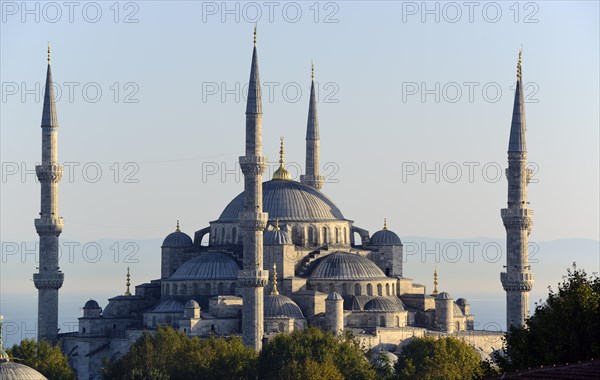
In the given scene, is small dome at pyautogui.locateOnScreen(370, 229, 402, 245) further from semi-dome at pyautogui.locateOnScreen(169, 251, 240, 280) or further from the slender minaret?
the slender minaret

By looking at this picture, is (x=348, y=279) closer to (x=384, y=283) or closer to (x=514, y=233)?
(x=384, y=283)

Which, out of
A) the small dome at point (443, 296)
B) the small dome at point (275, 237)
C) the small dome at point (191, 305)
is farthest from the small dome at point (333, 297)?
the small dome at point (443, 296)

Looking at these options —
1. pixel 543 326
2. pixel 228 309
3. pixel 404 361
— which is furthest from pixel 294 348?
pixel 543 326

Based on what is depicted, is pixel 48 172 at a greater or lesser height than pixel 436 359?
greater

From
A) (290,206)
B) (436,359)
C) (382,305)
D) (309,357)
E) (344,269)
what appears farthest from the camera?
(290,206)

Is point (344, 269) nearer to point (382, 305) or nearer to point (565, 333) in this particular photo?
point (382, 305)

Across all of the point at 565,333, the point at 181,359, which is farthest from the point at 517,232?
the point at 565,333
